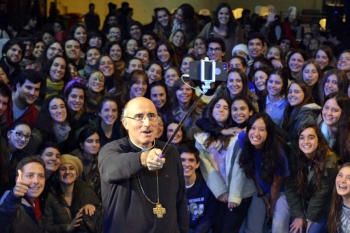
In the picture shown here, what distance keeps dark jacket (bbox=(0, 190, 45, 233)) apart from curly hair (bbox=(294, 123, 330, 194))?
1.81m

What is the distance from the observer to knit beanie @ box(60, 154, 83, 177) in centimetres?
497

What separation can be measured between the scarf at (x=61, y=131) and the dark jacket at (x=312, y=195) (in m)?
1.70

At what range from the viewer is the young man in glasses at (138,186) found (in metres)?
3.09

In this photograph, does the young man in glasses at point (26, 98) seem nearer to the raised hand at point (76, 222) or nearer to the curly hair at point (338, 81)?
the raised hand at point (76, 222)

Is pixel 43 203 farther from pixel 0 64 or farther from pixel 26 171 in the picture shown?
pixel 0 64

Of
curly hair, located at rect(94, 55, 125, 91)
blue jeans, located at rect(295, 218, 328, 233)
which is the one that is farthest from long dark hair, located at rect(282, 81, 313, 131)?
curly hair, located at rect(94, 55, 125, 91)

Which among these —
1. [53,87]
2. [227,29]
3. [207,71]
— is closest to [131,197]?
[207,71]

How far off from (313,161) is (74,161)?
1.67 m

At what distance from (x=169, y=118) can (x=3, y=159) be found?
1.69 meters

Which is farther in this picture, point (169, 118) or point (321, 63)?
point (321, 63)

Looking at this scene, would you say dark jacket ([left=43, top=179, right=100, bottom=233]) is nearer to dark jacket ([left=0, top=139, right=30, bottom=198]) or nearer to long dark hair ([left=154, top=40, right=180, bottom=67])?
dark jacket ([left=0, top=139, right=30, bottom=198])

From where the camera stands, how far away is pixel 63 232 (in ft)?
15.8

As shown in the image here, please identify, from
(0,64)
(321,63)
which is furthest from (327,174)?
(0,64)

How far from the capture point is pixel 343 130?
Answer: 518 centimetres
